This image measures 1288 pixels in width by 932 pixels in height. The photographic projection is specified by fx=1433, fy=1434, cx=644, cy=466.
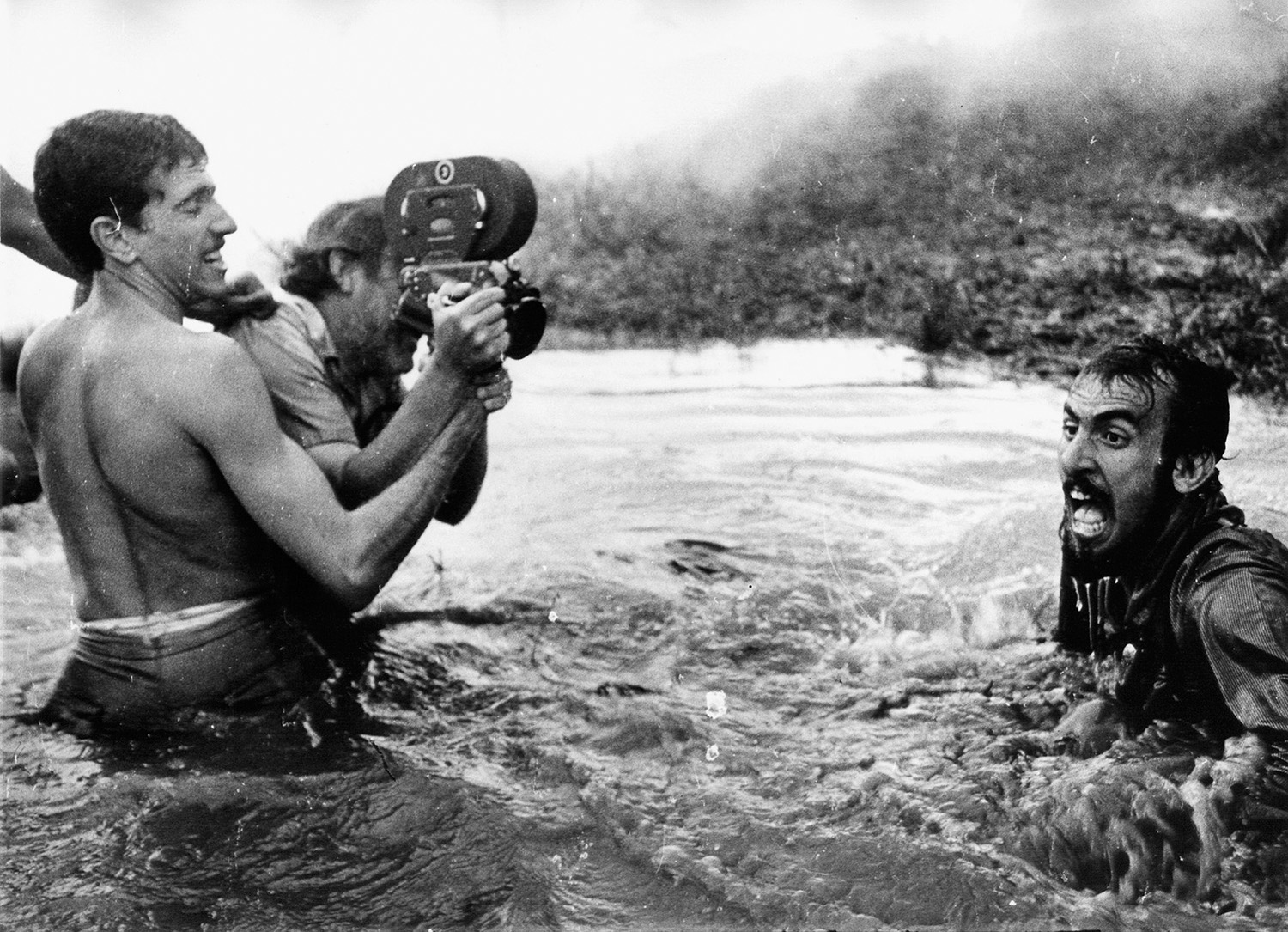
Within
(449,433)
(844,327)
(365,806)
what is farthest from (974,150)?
(365,806)

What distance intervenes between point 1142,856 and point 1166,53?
5.84 m

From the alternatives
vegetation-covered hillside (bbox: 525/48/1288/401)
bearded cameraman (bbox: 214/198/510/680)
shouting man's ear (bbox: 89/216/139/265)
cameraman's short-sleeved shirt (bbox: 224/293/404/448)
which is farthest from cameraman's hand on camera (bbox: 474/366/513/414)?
vegetation-covered hillside (bbox: 525/48/1288/401)

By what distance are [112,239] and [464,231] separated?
78 cm

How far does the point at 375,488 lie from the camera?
3.47 metres

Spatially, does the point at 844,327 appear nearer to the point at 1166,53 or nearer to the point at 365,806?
the point at 1166,53

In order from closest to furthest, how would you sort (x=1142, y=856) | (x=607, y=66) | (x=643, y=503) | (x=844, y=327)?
(x=1142, y=856)
(x=643, y=503)
(x=844, y=327)
(x=607, y=66)

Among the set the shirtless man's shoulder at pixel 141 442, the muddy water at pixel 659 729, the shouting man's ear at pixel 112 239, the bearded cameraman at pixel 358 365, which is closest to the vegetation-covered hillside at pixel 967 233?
the muddy water at pixel 659 729


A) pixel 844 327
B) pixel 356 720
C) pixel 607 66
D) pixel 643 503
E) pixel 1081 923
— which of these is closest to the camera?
pixel 1081 923

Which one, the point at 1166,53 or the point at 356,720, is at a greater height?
the point at 1166,53

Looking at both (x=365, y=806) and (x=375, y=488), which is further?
(x=375, y=488)

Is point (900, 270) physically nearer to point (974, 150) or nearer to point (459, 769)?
point (974, 150)

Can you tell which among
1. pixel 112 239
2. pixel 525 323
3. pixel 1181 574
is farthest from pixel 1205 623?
pixel 112 239

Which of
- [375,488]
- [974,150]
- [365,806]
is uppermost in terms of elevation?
[974,150]

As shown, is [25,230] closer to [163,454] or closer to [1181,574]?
[163,454]
